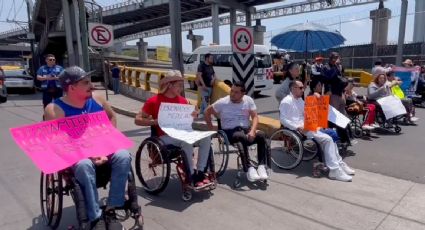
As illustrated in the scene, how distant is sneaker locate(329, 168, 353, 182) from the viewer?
15.6 feet

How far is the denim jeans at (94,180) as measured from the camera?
2.97 metres

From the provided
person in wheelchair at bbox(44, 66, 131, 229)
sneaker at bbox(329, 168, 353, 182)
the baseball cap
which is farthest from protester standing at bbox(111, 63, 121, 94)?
the baseball cap

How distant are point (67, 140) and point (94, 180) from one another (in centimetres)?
47

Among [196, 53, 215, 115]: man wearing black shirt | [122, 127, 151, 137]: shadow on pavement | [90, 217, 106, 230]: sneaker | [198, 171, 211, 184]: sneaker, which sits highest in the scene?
[196, 53, 215, 115]: man wearing black shirt

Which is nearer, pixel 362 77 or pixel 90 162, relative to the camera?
pixel 90 162

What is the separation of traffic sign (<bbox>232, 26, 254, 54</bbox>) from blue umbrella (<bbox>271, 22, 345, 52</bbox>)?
7.81ft

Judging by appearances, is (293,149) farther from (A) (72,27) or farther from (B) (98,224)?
(A) (72,27)

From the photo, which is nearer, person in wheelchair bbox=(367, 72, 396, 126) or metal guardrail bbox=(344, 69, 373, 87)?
person in wheelchair bbox=(367, 72, 396, 126)

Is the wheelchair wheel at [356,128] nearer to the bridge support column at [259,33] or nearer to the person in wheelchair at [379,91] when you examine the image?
the person in wheelchair at [379,91]

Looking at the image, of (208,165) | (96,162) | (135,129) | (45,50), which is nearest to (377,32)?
(135,129)

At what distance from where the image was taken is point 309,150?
5520 mm

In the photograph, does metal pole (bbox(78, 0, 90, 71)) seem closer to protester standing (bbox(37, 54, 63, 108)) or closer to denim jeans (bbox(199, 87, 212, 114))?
protester standing (bbox(37, 54, 63, 108))

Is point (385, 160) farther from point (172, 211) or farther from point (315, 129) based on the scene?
point (172, 211)

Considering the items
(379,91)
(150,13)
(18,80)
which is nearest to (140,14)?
(150,13)
